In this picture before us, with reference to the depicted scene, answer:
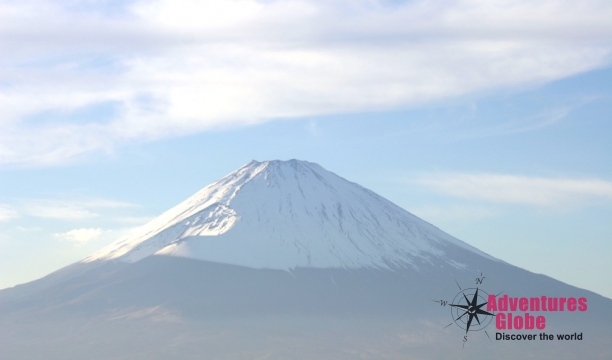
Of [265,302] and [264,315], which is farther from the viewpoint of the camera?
[265,302]

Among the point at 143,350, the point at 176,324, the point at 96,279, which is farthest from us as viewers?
the point at 96,279

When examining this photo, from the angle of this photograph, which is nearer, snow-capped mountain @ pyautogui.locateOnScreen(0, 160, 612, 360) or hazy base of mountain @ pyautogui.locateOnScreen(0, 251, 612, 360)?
hazy base of mountain @ pyautogui.locateOnScreen(0, 251, 612, 360)

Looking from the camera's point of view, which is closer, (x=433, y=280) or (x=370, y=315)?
(x=370, y=315)

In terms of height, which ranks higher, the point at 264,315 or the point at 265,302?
the point at 265,302

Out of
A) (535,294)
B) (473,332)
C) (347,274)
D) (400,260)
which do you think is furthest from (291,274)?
(535,294)

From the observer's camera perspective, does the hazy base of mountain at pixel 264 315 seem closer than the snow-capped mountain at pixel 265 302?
Yes

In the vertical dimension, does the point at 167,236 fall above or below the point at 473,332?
above

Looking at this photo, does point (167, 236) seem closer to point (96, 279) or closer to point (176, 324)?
point (96, 279)

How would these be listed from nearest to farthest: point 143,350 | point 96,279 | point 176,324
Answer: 1. point 143,350
2. point 176,324
3. point 96,279
